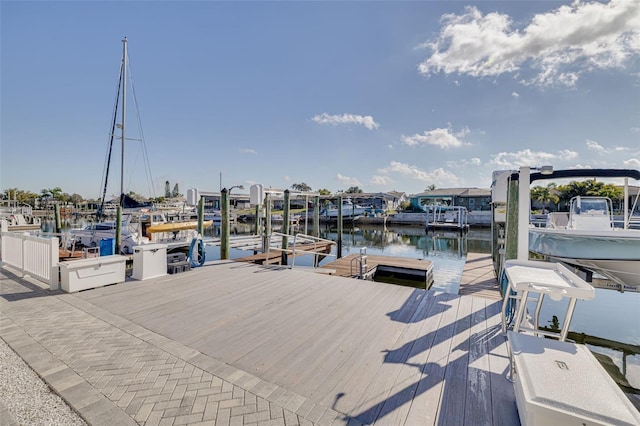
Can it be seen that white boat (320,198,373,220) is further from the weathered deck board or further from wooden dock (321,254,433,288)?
the weathered deck board

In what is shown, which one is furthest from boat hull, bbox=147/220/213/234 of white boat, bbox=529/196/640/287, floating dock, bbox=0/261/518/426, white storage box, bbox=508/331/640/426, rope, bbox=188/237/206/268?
white boat, bbox=529/196/640/287

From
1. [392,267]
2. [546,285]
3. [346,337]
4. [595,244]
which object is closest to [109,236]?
[392,267]

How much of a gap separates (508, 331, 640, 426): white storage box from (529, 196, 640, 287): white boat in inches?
247

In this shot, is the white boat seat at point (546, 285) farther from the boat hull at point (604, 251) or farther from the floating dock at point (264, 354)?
the boat hull at point (604, 251)

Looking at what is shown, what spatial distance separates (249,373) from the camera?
2.52m

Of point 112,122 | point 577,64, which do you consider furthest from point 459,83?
point 112,122

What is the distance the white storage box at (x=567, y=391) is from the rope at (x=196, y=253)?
22.8ft

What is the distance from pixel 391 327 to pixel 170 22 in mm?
11217

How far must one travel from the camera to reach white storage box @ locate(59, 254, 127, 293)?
185 inches

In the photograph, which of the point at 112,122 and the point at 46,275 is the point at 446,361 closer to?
the point at 46,275

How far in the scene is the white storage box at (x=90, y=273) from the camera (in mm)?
4691

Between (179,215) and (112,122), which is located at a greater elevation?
(112,122)

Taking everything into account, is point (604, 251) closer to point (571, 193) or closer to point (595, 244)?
point (595, 244)

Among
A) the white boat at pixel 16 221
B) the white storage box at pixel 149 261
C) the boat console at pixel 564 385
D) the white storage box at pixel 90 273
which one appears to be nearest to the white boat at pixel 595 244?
the boat console at pixel 564 385
